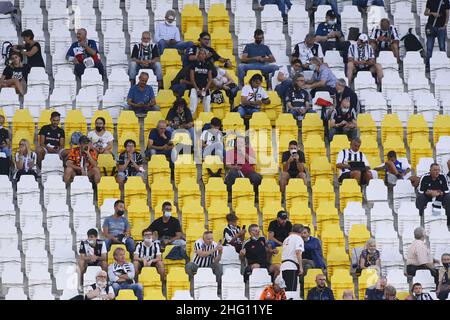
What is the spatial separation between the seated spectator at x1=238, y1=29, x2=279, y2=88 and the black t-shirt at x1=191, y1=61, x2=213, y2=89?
29.2 inches

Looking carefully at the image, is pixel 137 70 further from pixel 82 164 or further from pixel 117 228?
pixel 117 228

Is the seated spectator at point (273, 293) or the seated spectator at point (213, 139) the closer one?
the seated spectator at point (273, 293)

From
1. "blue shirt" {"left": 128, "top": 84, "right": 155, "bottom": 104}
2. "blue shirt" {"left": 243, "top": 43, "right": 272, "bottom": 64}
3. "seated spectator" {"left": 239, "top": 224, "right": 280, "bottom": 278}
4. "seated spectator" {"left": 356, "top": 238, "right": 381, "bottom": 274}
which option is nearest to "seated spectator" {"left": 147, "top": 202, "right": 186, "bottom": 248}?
"seated spectator" {"left": 239, "top": 224, "right": 280, "bottom": 278}

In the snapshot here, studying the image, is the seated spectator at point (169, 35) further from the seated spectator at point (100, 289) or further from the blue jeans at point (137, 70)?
the seated spectator at point (100, 289)

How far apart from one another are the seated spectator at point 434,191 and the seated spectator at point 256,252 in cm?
239

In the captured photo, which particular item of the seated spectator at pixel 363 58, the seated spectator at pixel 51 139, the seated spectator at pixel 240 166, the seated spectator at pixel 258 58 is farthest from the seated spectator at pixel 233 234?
the seated spectator at pixel 363 58

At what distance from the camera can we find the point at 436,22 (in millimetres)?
30938

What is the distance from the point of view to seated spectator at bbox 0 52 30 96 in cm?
2959

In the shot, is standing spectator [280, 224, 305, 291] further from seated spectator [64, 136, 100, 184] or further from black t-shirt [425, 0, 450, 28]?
black t-shirt [425, 0, 450, 28]

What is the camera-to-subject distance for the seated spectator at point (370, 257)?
26.8 metres

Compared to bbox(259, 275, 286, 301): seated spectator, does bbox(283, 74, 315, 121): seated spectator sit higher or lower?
higher

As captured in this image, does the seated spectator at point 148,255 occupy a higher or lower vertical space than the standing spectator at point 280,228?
lower

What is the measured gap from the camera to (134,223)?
27.4 meters
